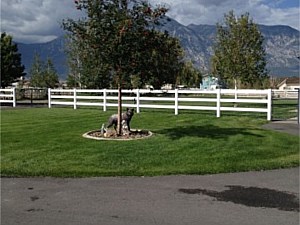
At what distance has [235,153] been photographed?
1091 centimetres

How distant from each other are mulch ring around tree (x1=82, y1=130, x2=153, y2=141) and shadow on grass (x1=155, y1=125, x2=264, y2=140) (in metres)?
0.73

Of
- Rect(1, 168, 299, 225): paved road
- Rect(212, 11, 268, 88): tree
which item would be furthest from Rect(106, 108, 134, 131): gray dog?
Rect(212, 11, 268, 88): tree

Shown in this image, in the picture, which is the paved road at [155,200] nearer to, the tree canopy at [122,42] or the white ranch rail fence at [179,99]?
the tree canopy at [122,42]

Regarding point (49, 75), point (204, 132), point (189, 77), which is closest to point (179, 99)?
point (204, 132)

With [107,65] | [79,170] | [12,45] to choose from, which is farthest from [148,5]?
[12,45]

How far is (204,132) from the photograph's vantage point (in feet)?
48.2

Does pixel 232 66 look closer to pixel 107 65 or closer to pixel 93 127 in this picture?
pixel 93 127

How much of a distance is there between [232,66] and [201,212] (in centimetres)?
2664

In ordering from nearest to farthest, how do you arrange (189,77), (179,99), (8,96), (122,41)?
(122,41) < (179,99) < (8,96) < (189,77)

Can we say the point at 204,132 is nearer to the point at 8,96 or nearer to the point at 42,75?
the point at 8,96

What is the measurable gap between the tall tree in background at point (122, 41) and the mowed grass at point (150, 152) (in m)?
2.00

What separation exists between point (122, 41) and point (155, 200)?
20.2 feet

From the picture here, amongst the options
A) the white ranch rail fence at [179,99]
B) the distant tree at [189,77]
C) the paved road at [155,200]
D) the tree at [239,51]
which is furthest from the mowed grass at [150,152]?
the distant tree at [189,77]

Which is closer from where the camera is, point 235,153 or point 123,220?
point 123,220
